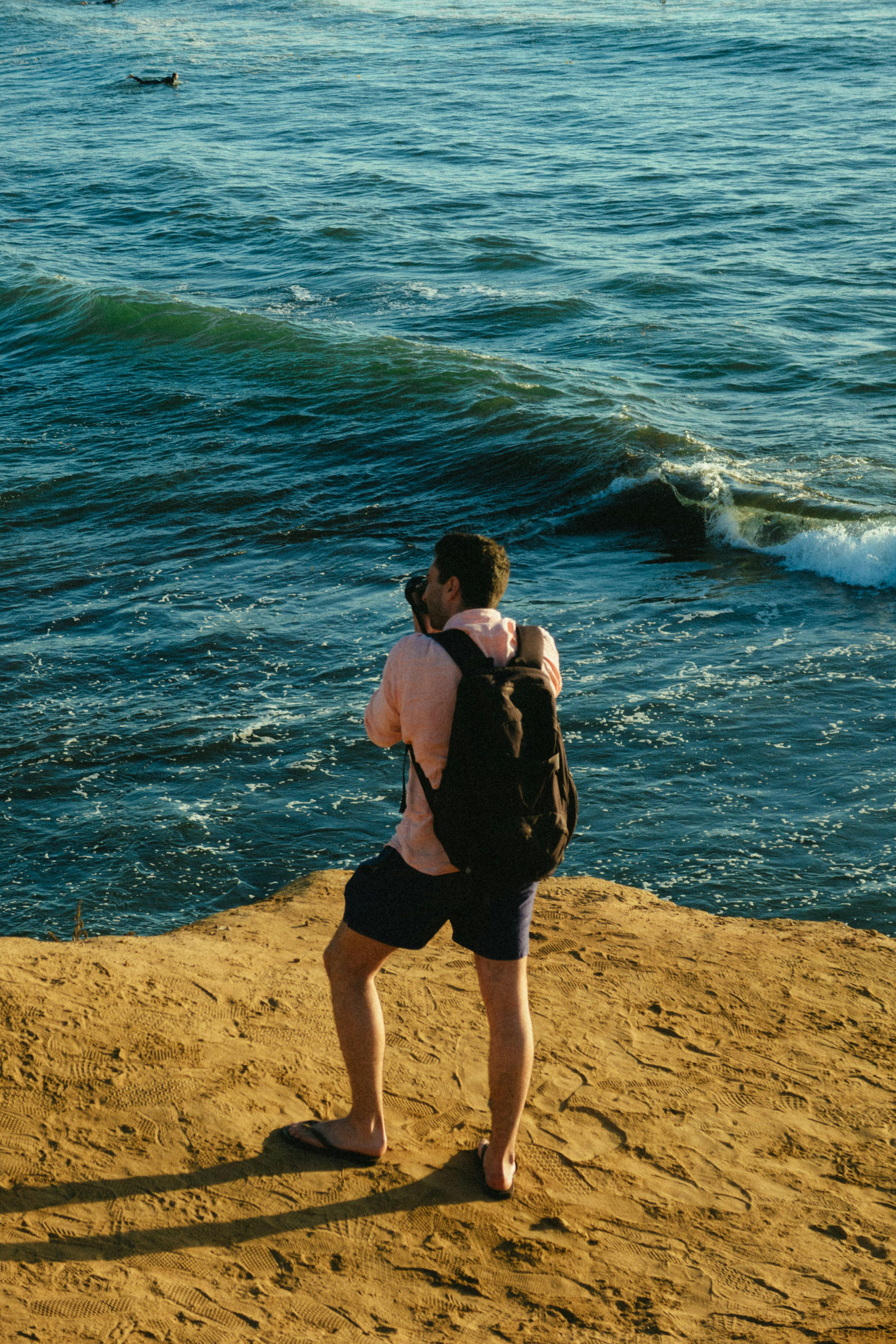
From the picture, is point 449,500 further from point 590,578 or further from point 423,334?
point 423,334

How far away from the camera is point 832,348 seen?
46.0ft

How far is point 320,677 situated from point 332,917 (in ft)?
9.13

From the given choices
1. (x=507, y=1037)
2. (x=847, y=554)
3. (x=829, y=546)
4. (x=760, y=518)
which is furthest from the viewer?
(x=760, y=518)

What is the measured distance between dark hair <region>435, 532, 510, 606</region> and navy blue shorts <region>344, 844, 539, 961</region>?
750 mm

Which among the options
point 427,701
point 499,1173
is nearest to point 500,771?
point 427,701

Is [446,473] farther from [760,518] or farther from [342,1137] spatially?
[342,1137]

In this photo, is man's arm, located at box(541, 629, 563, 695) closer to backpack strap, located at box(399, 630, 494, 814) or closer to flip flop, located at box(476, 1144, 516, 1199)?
backpack strap, located at box(399, 630, 494, 814)

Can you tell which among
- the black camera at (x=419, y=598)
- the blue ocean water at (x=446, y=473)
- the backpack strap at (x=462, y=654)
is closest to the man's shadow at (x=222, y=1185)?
the backpack strap at (x=462, y=654)

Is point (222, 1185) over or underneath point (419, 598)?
underneath

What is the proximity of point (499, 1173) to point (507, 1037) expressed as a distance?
0.51 metres

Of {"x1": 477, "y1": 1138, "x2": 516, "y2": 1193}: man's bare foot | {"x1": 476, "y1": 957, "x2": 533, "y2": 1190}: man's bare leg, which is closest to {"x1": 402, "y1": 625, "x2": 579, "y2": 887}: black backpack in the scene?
{"x1": 476, "y1": 957, "x2": 533, "y2": 1190}: man's bare leg

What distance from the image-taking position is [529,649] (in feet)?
10.1

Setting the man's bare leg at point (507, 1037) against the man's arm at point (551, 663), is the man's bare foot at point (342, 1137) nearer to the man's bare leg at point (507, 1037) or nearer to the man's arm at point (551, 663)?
the man's bare leg at point (507, 1037)

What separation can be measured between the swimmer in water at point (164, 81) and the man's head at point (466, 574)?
35175mm
